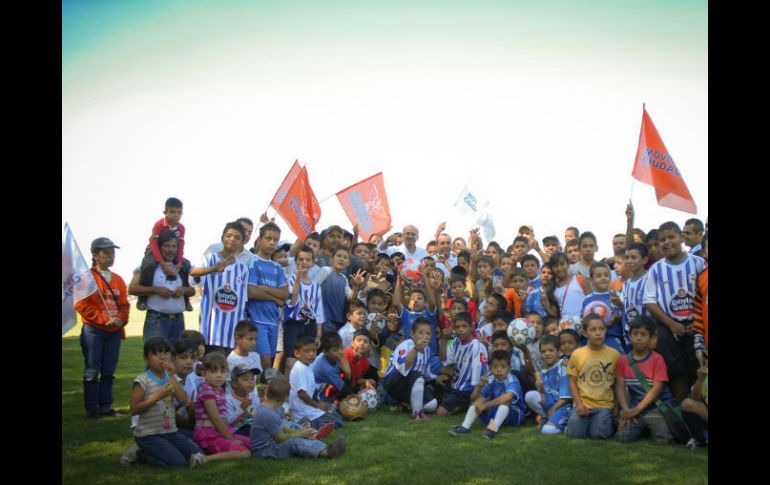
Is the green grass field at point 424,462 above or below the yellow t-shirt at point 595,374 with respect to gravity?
below

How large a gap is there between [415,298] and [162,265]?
318 centimetres

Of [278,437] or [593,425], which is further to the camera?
[593,425]

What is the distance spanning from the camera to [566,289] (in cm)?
813

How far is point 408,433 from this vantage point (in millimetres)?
6891

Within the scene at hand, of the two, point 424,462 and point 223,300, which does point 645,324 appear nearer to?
point 424,462

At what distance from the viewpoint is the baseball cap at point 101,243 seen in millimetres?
7590

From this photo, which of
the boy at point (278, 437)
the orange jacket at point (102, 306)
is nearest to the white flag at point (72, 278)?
the orange jacket at point (102, 306)

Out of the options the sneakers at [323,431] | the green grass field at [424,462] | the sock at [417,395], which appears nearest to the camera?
the green grass field at [424,462]

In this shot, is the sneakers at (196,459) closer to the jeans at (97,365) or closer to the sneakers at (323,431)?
the sneakers at (323,431)

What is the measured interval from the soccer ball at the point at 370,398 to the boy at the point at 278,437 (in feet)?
5.36

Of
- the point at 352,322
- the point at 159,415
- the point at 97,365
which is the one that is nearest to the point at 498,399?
the point at 352,322

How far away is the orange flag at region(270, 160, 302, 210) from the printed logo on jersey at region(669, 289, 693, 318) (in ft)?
17.8

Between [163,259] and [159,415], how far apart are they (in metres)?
2.48
